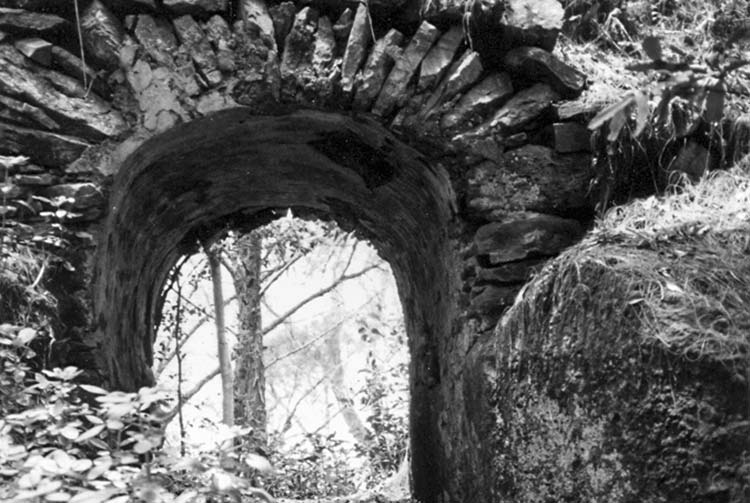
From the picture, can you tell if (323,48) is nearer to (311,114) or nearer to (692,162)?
(311,114)

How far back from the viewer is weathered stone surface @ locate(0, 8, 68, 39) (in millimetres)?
3680

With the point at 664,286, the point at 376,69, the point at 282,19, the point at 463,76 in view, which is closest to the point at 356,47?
the point at 376,69

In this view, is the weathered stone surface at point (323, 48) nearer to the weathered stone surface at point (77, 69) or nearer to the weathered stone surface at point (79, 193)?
the weathered stone surface at point (77, 69)

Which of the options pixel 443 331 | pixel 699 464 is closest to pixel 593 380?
pixel 699 464

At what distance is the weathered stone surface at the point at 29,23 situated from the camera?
3680 mm

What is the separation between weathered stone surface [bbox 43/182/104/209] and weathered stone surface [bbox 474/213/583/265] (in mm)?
1648

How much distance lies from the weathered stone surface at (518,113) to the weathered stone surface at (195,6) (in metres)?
1.24

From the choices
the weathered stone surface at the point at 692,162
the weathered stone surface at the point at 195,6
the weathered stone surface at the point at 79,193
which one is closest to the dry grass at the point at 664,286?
the weathered stone surface at the point at 692,162

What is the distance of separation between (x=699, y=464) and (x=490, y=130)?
1.86 meters

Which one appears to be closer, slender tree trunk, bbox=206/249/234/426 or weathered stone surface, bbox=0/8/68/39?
weathered stone surface, bbox=0/8/68/39

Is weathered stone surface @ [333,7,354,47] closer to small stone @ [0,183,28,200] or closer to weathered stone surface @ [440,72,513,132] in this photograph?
weathered stone surface @ [440,72,513,132]

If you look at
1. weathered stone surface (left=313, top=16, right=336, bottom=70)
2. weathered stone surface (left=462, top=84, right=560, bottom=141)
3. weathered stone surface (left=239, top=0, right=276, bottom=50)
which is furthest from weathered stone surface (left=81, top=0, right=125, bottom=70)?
weathered stone surface (left=462, top=84, right=560, bottom=141)

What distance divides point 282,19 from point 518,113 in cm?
115

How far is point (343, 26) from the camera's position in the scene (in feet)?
12.7
